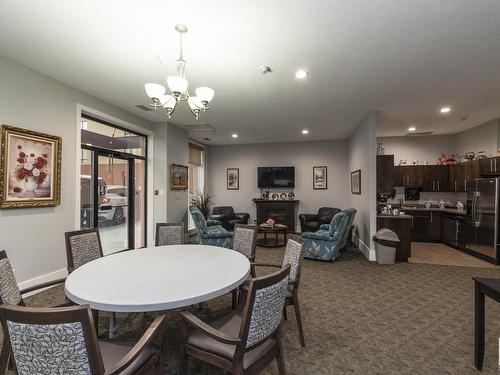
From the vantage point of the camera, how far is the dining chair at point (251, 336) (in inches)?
51.6

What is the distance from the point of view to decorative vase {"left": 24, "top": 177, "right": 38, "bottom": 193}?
311 centimetres

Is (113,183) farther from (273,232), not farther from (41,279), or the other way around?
(273,232)

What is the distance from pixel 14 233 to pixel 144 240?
266 cm

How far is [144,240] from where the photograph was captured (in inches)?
219

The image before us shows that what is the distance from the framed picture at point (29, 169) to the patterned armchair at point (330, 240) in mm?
4091

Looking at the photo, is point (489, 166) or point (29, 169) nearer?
point (29, 169)

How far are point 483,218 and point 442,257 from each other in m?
1.02

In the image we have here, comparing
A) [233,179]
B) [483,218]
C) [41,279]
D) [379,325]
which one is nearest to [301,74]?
[379,325]

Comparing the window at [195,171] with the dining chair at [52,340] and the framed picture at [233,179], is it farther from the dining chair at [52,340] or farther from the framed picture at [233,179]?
the dining chair at [52,340]

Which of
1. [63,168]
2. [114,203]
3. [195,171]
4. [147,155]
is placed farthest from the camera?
[195,171]

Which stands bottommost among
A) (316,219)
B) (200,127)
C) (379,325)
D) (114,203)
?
(379,325)

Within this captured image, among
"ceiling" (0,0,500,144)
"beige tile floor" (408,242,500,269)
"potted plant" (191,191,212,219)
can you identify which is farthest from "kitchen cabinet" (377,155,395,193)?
"potted plant" (191,191,212,219)

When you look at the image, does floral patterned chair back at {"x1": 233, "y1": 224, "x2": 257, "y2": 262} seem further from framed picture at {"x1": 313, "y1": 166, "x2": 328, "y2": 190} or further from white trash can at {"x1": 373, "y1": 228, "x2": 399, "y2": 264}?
framed picture at {"x1": 313, "y1": 166, "x2": 328, "y2": 190}

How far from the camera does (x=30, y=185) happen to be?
315cm
